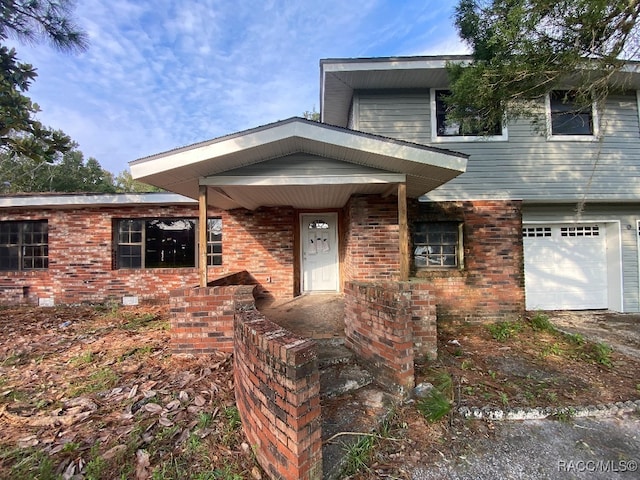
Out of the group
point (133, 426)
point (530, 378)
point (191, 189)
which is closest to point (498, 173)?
point (530, 378)

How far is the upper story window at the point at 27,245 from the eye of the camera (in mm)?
7953

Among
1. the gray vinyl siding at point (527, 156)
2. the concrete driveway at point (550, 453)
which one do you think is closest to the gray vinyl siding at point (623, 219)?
the gray vinyl siding at point (527, 156)

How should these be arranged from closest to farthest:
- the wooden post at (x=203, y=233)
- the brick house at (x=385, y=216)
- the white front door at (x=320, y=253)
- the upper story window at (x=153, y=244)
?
the wooden post at (x=203, y=233)
the brick house at (x=385, y=216)
the white front door at (x=320, y=253)
the upper story window at (x=153, y=244)

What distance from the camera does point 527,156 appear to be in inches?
257

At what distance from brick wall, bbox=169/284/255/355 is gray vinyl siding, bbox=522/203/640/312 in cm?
695

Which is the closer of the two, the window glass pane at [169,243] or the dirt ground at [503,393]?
the dirt ground at [503,393]

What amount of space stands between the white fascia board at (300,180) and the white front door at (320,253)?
3190 millimetres

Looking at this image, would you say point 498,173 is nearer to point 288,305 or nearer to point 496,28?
point 496,28

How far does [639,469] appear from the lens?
2258mm

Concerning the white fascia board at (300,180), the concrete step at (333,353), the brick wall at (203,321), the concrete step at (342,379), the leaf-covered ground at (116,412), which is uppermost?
the white fascia board at (300,180)

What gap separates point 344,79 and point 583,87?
4.03 metres

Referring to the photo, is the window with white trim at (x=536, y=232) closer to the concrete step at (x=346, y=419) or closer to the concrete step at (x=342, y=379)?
the concrete step at (x=342, y=379)

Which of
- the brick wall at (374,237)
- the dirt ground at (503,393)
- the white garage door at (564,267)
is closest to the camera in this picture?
the dirt ground at (503,393)

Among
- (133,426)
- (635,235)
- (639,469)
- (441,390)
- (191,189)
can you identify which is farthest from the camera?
(635,235)
